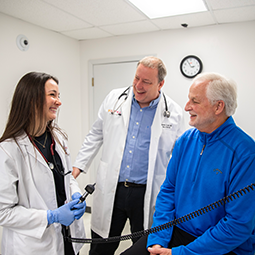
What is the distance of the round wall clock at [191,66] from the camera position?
2691mm

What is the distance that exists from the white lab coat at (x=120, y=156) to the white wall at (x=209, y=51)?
1025 millimetres

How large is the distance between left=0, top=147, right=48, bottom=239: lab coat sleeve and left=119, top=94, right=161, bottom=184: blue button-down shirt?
713mm

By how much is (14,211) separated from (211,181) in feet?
3.27

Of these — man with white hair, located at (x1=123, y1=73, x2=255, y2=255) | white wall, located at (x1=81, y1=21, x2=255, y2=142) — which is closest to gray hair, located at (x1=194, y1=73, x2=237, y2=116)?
man with white hair, located at (x1=123, y1=73, x2=255, y2=255)

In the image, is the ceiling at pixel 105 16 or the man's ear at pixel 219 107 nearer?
the man's ear at pixel 219 107

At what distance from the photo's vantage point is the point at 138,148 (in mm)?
1809

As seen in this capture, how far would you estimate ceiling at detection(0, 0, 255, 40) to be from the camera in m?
1.98

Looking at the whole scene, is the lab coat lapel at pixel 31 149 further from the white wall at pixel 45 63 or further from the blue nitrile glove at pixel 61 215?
the white wall at pixel 45 63

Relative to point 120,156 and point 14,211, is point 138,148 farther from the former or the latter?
point 14,211

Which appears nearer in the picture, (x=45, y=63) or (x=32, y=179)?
(x=32, y=179)

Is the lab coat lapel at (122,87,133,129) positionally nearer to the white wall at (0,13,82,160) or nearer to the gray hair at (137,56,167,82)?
the gray hair at (137,56,167,82)

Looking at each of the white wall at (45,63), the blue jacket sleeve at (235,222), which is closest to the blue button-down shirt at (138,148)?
the blue jacket sleeve at (235,222)

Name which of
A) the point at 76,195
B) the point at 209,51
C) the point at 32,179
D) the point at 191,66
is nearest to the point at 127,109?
the point at 76,195

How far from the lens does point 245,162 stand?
3.60 feet
